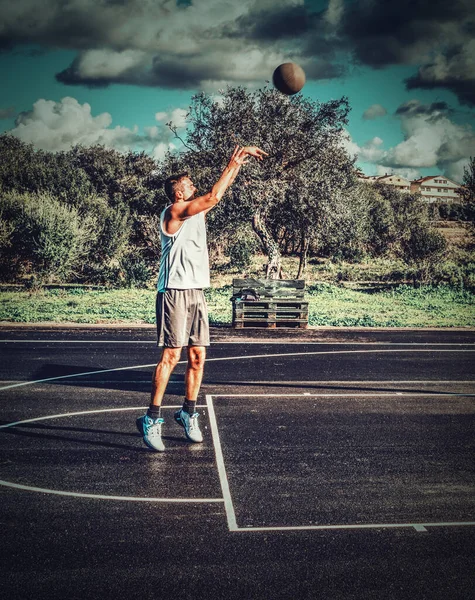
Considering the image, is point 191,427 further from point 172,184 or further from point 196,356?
point 172,184

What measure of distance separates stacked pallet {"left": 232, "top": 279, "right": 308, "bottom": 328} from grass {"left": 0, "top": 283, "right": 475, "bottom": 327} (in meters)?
0.89

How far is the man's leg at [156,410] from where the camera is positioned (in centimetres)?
543

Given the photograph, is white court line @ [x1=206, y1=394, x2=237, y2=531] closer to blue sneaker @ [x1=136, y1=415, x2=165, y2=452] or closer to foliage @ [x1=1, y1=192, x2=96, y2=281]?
blue sneaker @ [x1=136, y1=415, x2=165, y2=452]

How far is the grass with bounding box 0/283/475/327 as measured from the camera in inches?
589

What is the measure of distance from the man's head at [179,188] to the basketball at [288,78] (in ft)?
19.6

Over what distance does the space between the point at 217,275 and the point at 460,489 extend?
22506mm

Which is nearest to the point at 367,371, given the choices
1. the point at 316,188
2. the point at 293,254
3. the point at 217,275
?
the point at 316,188

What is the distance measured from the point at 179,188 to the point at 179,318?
47.3 inches

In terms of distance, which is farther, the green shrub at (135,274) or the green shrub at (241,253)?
the green shrub at (241,253)

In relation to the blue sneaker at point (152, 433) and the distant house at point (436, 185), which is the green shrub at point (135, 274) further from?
the distant house at point (436, 185)

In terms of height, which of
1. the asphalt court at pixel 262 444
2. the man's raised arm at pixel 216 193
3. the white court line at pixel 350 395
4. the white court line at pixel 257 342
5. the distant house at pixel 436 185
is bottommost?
the white court line at pixel 257 342

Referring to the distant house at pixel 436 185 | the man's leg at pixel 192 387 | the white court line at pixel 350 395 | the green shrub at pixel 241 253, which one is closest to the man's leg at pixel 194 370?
the man's leg at pixel 192 387

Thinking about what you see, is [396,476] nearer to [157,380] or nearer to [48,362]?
[157,380]

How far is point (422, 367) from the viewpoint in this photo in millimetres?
9758
